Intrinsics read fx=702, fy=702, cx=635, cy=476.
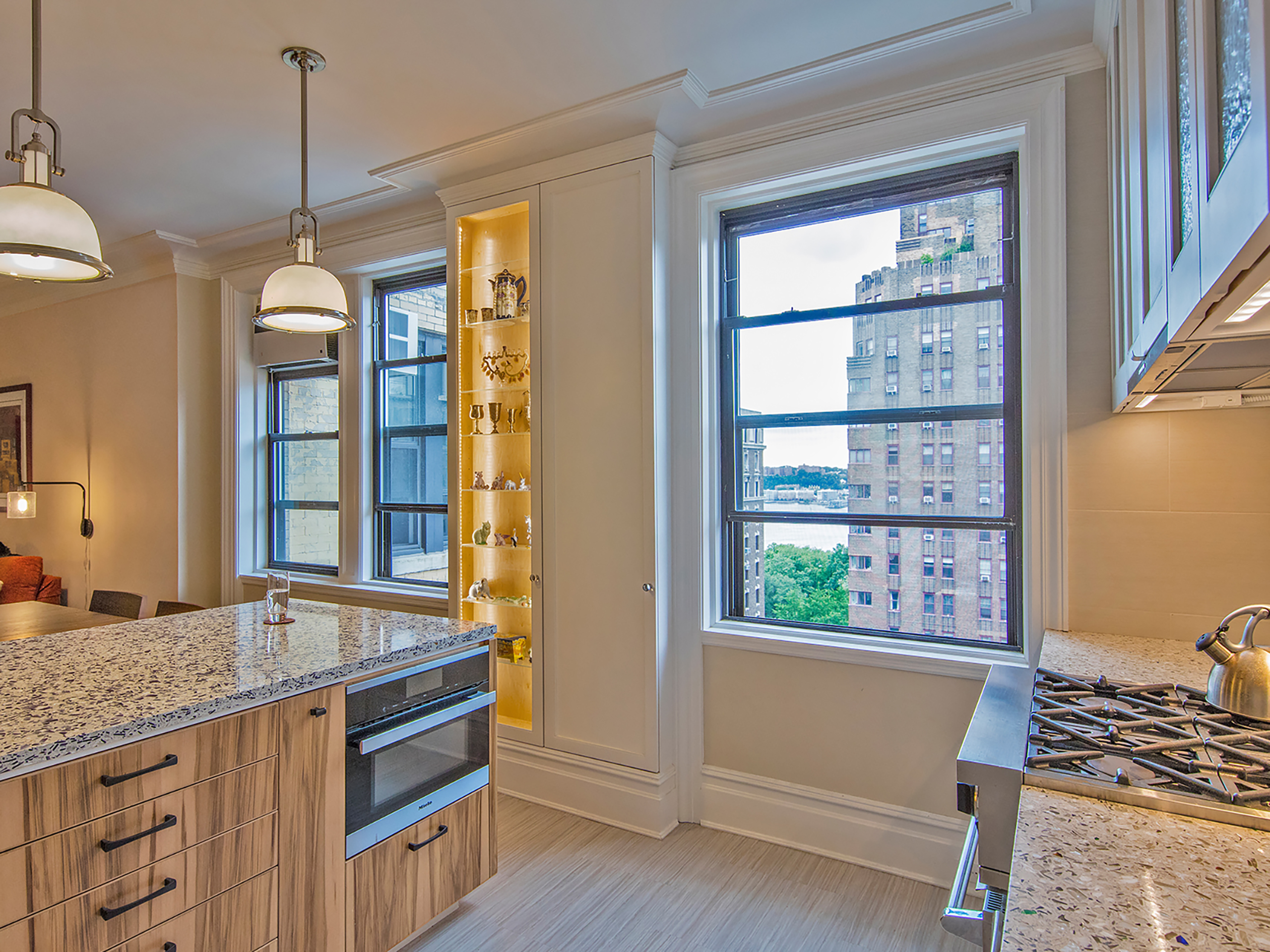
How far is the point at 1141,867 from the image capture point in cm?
92

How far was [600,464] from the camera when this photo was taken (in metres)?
2.98

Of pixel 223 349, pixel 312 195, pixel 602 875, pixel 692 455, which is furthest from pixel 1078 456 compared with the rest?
pixel 223 349

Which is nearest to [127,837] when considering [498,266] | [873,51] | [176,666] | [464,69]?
[176,666]

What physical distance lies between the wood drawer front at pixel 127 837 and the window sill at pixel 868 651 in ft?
5.73

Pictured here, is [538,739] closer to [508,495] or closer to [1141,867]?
[508,495]

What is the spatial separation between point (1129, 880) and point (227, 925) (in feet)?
5.73

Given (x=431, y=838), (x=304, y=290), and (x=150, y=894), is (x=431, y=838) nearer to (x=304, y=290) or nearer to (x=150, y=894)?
(x=150, y=894)

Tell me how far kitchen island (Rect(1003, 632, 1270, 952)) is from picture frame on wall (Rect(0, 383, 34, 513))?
677 cm

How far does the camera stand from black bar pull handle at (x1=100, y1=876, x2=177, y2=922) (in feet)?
4.45

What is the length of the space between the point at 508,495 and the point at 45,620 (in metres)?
2.21

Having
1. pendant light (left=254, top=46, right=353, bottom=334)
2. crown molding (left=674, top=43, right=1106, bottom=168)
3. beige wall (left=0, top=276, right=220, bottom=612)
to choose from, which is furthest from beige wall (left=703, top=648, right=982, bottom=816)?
beige wall (left=0, top=276, right=220, bottom=612)

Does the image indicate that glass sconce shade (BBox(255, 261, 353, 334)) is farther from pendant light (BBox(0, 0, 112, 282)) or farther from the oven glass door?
the oven glass door

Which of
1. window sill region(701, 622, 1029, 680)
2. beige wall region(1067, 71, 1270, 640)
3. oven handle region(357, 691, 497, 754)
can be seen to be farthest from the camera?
window sill region(701, 622, 1029, 680)

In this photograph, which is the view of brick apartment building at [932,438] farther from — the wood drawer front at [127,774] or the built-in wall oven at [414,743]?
the wood drawer front at [127,774]
